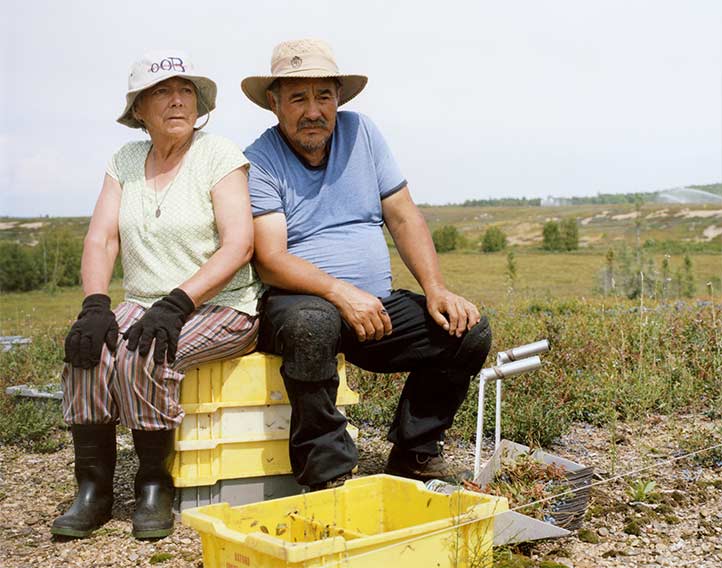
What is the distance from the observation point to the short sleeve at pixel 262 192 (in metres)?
4.00

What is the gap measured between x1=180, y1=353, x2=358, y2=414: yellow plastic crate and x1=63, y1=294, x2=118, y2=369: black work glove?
1.27ft

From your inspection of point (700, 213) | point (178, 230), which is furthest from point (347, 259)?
point (700, 213)

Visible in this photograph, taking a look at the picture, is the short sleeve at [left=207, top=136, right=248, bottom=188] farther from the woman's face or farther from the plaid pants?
the plaid pants

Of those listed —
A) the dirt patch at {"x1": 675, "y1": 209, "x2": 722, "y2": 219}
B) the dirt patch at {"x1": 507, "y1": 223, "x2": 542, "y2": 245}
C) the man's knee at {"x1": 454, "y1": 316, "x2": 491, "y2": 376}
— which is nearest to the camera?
the man's knee at {"x1": 454, "y1": 316, "x2": 491, "y2": 376}

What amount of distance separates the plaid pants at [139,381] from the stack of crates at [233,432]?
0.13 metres

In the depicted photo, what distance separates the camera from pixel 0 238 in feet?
59.3

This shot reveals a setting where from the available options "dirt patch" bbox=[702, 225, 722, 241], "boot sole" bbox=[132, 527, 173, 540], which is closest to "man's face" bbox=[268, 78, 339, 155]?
"boot sole" bbox=[132, 527, 173, 540]

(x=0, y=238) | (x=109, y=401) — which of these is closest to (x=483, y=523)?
(x=109, y=401)

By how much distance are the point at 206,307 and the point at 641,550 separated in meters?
1.97

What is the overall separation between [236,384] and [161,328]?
50 centimetres

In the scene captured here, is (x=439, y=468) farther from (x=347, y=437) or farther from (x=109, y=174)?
(x=109, y=174)

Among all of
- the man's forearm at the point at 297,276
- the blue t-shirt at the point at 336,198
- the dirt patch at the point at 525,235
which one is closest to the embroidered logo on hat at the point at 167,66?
the blue t-shirt at the point at 336,198

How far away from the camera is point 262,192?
4.04m

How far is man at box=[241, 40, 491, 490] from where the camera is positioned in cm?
384
